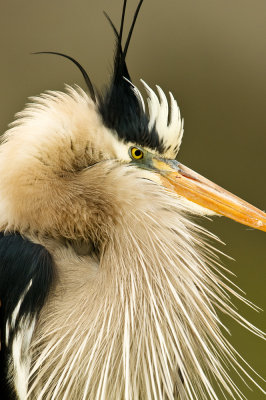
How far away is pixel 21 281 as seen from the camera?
100 cm

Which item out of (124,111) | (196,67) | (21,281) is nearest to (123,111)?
(124,111)

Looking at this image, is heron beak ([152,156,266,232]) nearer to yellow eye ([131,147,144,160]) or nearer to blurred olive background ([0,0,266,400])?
yellow eye ([131,147,144,160])

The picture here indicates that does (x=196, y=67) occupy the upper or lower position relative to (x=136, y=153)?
upper

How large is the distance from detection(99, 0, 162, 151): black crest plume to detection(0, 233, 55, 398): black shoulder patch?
0.26m

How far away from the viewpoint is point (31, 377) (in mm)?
998

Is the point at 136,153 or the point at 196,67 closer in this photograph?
the point at 136,153

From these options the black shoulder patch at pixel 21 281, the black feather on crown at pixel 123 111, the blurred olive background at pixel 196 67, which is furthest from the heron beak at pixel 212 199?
the blurred olive background at pixel 196 67

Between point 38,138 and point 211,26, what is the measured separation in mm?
1770

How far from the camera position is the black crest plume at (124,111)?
1118 millimetres

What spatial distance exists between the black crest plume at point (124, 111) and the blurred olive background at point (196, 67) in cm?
126

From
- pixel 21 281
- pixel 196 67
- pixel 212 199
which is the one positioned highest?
pixel 196 67

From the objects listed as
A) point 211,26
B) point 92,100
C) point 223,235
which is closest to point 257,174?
point 223,235

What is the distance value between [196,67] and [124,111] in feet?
5.16

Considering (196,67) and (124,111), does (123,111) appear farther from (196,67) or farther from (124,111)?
(196,67)
